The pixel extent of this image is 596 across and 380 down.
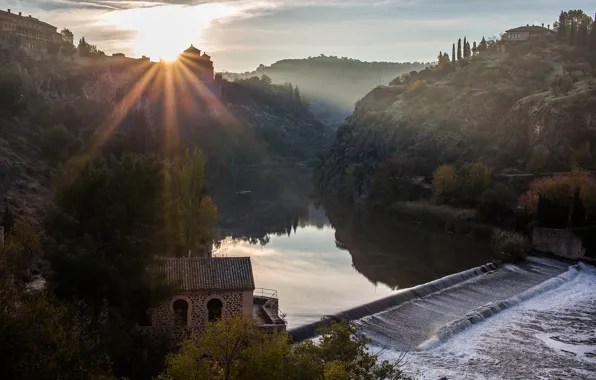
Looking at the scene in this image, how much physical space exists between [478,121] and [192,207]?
52.5m

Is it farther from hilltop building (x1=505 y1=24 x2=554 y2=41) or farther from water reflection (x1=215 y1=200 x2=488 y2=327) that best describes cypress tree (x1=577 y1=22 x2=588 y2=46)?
water reflection (x1=215 y1=200 x2=488 y2=327)

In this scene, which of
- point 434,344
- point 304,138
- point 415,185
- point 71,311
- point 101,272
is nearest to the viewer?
point 71,311

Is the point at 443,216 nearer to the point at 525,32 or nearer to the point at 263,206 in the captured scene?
the point at 263,206

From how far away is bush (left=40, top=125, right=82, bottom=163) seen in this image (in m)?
49.2

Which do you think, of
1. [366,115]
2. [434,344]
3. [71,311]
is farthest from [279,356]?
[366,115]

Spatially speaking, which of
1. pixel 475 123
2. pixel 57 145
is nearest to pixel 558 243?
pixel 475 123

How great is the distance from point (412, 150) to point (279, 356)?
67.8m

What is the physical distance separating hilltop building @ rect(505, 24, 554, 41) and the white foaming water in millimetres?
85235

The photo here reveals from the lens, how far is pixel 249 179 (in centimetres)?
10181

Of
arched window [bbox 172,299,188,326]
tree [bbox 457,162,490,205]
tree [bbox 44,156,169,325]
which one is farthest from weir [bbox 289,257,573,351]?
tree [bbox 457,162,490,205]

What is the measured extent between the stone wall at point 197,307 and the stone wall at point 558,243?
28.4 m

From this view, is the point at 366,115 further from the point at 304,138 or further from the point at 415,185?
the point at 304,138

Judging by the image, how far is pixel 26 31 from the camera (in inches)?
3602

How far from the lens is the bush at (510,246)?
42.0 metres
